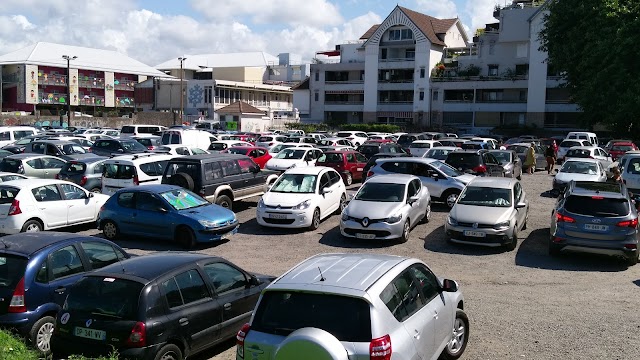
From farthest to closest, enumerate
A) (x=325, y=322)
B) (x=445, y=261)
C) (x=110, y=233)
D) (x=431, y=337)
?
1. (x=110, y=233)
2. (x=445, y=261)
3. (x=431, y=337)
4. (x=325, y=322)

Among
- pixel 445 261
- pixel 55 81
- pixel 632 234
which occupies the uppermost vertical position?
pixel 55 81

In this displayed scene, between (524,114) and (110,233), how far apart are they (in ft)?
189

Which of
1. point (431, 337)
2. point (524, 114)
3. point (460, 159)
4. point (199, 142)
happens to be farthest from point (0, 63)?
point (431, 337)

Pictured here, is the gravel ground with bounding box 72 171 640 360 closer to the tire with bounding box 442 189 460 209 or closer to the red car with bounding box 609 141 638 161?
the tire with bounding box 442 189 460 209

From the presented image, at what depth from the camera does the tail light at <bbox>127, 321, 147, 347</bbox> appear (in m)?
7.16

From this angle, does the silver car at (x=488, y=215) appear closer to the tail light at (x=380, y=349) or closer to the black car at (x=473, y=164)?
the black car at (x=473, y=164)

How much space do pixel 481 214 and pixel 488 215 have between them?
17 centimetres

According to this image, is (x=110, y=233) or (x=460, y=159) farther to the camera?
(x=460, y=159)

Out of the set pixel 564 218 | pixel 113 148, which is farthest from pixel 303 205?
pixel 113 148

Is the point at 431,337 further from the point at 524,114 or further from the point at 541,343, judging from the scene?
the point at 524,114

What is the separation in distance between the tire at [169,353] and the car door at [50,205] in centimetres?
985

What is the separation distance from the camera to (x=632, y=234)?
13.3 meters

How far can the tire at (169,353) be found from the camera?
24.1 ft

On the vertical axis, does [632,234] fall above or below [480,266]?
above
